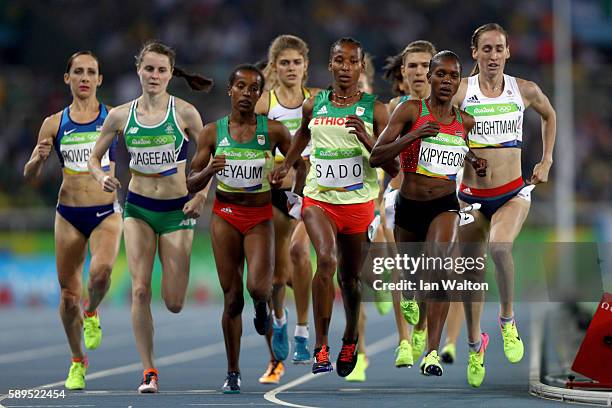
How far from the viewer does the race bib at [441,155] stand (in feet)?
33.8

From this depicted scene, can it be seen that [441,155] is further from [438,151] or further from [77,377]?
[77,377]

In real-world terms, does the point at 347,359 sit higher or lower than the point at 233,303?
lower

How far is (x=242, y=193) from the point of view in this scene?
11055mm

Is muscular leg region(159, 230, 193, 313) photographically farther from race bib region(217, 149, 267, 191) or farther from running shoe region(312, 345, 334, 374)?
running shoe region(312, 345, 334, 374)

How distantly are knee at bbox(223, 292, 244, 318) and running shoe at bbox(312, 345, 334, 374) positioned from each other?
3.32 feet

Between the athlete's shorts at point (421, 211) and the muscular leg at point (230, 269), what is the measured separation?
149 cm

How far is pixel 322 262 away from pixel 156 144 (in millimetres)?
2020

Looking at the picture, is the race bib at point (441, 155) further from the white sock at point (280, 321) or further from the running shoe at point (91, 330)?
the running shoe at point (91, 330)

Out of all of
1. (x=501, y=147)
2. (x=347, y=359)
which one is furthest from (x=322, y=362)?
(x=501, y=147)

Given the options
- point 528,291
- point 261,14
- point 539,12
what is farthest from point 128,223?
point 539,12

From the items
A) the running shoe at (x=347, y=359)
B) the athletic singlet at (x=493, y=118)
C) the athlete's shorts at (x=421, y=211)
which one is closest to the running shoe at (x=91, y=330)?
the running shoe at (x=347, y=359)

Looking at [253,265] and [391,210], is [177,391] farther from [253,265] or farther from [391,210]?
[391,210]

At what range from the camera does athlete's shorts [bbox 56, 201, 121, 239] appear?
11906 millimetres

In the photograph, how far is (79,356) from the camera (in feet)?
38.9
